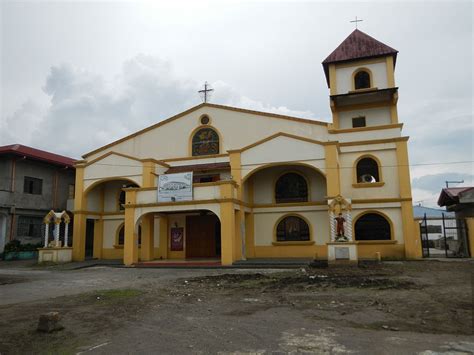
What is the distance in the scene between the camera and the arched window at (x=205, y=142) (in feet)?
74.5

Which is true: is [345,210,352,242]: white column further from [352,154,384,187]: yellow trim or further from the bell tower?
the bell tower

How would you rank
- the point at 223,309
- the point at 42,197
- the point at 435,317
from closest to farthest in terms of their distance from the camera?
the point at 435,317 < the point at 223,309 < the point at 42,197

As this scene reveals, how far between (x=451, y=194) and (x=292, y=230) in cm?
912

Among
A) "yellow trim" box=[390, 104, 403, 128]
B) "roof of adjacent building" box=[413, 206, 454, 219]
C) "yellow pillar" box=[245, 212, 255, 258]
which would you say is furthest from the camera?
"roof of adjacent building" box=[413, 206, 454, 219]

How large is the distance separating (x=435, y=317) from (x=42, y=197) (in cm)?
2549

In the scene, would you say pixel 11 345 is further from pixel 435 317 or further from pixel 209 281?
pixel 209 281

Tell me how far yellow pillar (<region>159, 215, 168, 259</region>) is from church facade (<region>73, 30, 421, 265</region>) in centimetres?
5

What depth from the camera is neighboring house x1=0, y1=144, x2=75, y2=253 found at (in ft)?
79.1

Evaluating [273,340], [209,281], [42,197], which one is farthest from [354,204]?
[42,197]

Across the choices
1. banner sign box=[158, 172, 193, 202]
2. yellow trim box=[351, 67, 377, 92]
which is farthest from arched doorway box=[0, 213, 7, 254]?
yellow trim box=[351, 67, 377, 92]

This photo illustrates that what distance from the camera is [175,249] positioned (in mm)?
22078

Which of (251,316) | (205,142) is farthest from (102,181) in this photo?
(251,316)

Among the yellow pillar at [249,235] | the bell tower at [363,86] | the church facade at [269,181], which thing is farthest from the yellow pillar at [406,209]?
the yellow pillar at [249,235]

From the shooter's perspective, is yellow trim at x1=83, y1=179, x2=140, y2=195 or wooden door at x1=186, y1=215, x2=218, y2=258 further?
yellow trim at x1=83, y1=179, x2=140, y2=195
